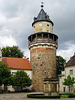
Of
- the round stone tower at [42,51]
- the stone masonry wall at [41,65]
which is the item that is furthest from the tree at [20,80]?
the round stone tower at [42,51]

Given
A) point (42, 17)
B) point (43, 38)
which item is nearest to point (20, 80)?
point (43, 38)

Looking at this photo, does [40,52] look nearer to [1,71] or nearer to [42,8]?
[1,71]

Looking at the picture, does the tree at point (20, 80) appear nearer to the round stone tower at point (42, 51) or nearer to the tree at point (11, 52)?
the round stone tower at point (42, 51)

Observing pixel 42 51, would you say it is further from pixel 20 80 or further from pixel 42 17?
pixel 42 17

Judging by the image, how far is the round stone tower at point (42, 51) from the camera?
3925 centimetres

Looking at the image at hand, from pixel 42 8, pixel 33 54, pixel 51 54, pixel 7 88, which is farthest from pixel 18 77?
pixel 42 8

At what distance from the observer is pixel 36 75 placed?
3988cm

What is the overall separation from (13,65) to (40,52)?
339 inches

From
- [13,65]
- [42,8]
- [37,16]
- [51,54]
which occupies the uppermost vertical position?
[42,8]

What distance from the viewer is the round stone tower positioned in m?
39.2

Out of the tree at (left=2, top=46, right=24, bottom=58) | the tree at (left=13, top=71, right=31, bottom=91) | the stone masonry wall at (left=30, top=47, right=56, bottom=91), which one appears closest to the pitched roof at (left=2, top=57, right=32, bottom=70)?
the stone masonry wall at (left=30, top=47, right=56, bottom=91)

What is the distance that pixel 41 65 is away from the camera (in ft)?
129

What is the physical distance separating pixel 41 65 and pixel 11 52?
16.9m

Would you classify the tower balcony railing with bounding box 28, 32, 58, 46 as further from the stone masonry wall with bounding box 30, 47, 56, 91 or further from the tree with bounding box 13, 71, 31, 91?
the tree with bounding box 13, 71, 31, 91
